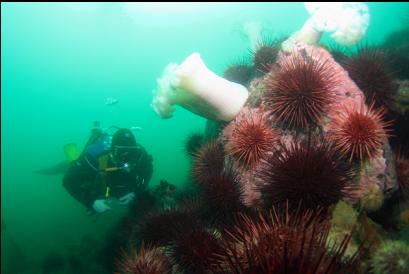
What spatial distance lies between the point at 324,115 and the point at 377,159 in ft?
3.37

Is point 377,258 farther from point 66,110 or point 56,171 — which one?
A: point 66,110

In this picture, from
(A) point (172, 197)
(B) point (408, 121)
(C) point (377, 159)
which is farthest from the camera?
(A) point (172, 197)

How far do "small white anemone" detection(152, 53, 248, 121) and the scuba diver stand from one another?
3465 mm

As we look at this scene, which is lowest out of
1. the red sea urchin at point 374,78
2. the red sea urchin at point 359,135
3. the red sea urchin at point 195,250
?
the red sea urchin at point 195,250

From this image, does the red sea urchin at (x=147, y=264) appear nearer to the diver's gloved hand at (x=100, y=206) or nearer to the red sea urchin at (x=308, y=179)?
the red sea urchin at (x=308, y=179)

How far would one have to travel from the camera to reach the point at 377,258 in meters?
2.93

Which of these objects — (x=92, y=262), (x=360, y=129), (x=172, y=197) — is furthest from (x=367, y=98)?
(x=92, y=262)

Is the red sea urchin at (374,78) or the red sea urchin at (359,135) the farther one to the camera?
the red sea urchin at (374,78)

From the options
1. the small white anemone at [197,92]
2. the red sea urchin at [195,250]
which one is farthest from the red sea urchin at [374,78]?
the red sea urchin at [195,250]

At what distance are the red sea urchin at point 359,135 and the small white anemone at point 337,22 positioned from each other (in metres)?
2.54

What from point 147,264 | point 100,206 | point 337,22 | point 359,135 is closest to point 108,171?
point 100,206

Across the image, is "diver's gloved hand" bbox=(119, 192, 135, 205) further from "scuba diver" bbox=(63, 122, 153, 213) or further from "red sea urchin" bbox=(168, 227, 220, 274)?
"red sea urchin" bbox=(168, 227, 220, 274)

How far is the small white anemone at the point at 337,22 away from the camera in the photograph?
21.0ft

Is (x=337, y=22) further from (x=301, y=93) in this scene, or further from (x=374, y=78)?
(x=301, y=93)
